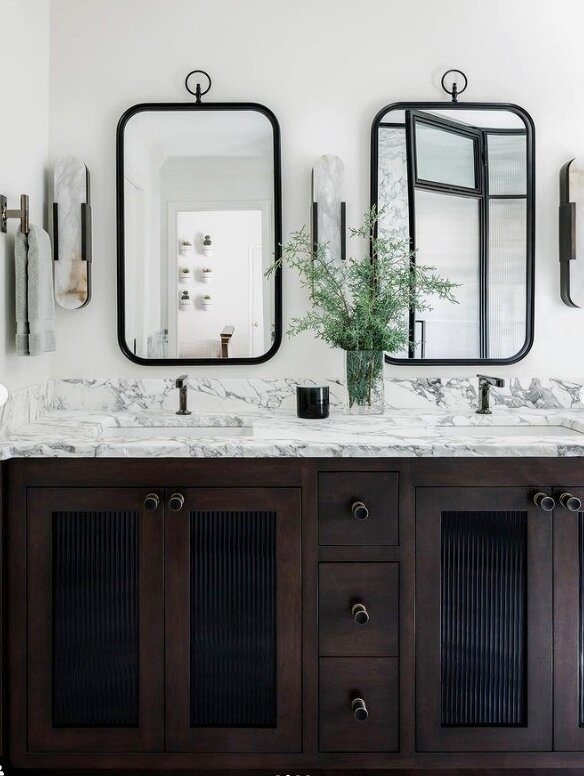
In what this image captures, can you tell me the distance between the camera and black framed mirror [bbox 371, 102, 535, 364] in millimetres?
2215

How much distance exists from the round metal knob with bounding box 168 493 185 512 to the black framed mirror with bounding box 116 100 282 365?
716 mm

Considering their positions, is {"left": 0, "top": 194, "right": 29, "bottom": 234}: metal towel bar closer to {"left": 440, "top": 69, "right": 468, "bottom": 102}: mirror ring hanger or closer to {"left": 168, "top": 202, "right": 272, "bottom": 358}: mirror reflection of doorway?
{"left": 168, "top": 202, "right": 272, "bottom": 358}: mirror reflection of doorway

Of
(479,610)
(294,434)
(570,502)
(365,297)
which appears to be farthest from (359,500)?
(365,297)

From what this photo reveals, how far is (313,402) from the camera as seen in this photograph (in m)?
2.03

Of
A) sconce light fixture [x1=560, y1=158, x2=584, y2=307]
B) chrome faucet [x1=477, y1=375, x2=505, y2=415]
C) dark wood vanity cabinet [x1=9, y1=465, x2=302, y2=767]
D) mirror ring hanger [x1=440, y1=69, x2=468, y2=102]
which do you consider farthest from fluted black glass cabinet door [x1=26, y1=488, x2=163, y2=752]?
mirror ring hanger [x1=440, y1=69, x2=468, y2=102]

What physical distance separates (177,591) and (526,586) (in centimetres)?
88

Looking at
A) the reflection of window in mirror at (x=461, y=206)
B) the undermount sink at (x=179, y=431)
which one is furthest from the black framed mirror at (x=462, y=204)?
the undermount sink at (x=179, y=431)

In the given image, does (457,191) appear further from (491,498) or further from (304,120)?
(491,498)

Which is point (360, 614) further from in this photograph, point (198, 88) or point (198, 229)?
point (198, 88)

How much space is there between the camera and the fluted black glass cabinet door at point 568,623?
1.63 meters

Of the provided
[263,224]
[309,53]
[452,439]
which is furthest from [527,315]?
[309,53]

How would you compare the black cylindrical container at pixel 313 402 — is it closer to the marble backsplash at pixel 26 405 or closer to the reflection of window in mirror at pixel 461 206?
the reflection of window in mirror at pixel 461 206

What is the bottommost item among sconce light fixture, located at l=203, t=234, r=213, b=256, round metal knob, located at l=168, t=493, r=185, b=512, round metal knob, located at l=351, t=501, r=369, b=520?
round metal knob, located at l=351, t=501, r=369, b=520

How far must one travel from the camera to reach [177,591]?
1.64 metres
